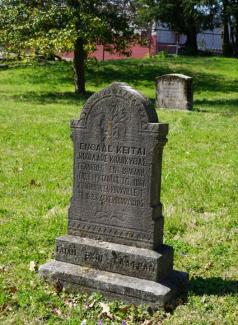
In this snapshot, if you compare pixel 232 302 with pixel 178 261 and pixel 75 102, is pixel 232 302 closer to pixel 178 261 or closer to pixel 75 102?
pixel 178 261

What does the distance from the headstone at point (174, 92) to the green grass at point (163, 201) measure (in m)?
0.92

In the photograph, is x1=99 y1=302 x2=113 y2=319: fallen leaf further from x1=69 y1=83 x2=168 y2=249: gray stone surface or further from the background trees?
the background trees

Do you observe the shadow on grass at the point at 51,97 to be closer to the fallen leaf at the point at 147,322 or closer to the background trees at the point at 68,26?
the background trees at the point at 68,26

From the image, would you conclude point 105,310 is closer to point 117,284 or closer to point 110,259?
point 117,284

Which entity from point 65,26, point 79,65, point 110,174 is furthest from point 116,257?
point 79,65

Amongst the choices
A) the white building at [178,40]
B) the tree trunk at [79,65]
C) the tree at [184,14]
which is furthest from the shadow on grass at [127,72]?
the white building at [178,40]

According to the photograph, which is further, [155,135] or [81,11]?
[81,11]

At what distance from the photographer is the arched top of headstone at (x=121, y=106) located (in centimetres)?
498

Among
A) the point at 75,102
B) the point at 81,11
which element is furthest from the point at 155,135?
the point at 81,11

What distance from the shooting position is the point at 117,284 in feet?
16.4

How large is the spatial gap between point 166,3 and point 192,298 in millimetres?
38650

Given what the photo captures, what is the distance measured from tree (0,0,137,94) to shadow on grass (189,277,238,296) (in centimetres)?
1641

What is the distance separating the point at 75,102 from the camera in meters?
20.7

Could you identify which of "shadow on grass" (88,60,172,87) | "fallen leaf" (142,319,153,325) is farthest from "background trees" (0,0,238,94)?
"fallen leaf" (142,319,153,325)
